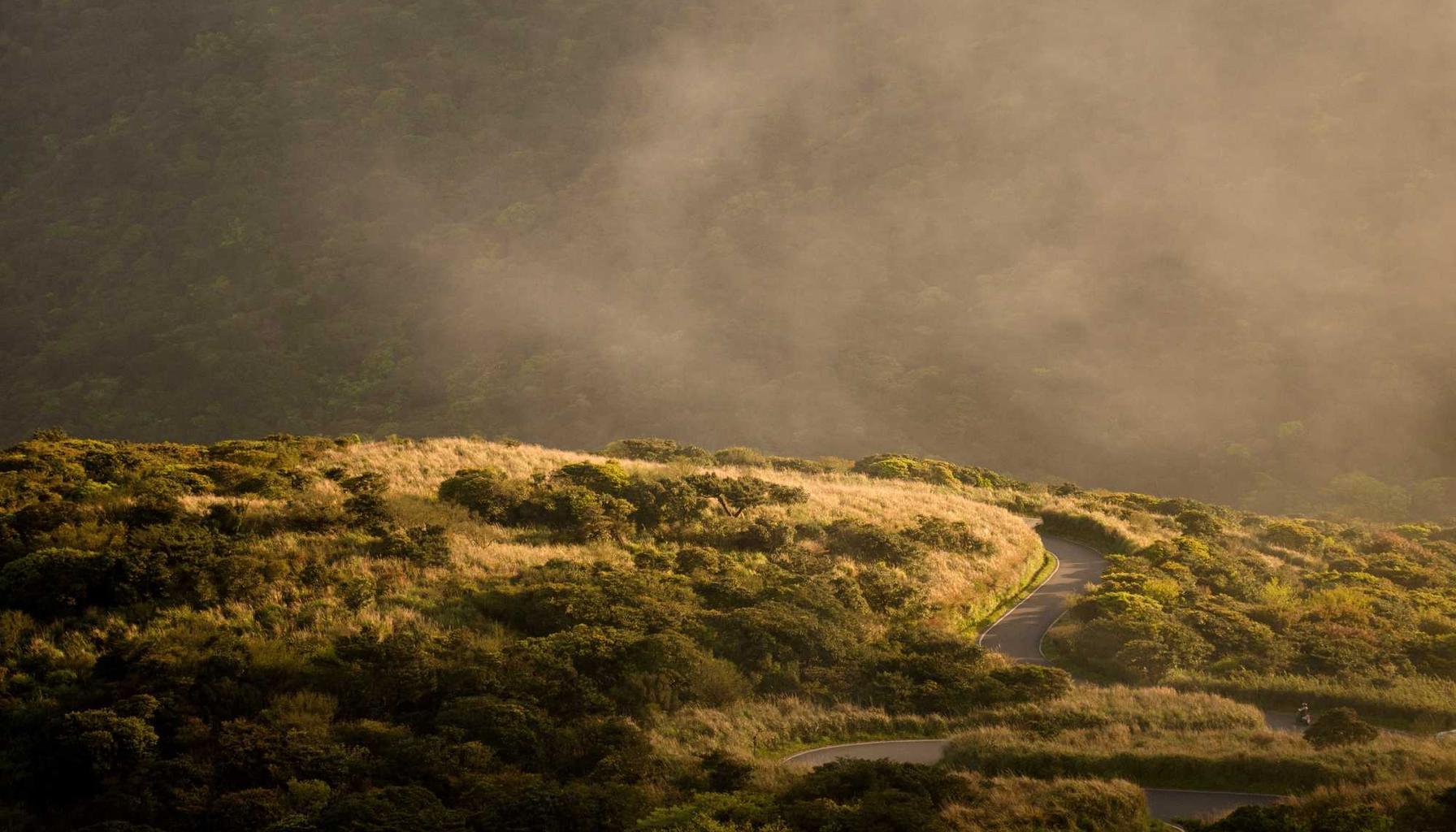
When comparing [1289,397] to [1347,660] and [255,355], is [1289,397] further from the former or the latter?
[255,355]

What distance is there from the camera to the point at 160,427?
362ft

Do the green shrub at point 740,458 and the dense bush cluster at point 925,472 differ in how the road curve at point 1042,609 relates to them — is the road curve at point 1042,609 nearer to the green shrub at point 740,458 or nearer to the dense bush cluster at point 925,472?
the dense bush cluster at point 925,472

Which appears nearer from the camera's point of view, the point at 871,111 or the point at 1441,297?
the point at 1441,297

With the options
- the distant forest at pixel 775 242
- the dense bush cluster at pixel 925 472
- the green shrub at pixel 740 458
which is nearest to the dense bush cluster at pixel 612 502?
the green shrub at pixel 740 458

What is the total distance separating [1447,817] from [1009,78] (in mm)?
191204

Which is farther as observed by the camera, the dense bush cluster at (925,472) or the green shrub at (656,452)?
the dense bush cluster at (925,472)

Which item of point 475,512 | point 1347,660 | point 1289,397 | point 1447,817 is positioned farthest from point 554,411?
point 1447,817

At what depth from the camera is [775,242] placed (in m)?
157

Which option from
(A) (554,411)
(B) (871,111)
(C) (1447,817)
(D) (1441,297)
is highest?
(B) (871,111)

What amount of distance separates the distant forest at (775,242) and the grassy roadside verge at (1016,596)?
210 feet

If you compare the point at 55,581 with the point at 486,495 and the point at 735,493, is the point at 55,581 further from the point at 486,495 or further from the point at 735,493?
the point at 735,493

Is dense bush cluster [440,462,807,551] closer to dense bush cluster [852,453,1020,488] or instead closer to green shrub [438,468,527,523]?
green shrub [438,468,527,523]

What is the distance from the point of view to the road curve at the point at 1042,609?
23953 mm

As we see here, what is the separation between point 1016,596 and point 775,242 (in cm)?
13309
